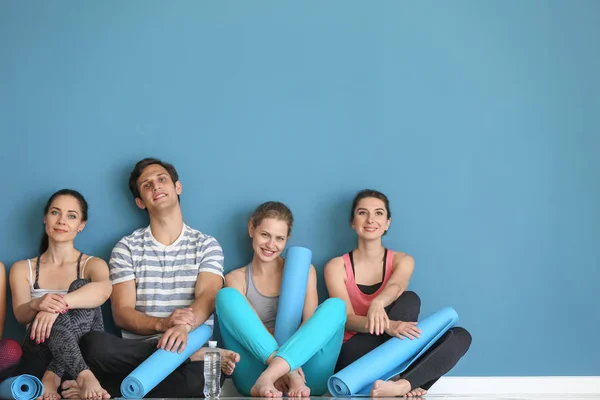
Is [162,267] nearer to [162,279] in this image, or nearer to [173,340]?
[162,279]

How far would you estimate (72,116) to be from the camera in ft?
9.84

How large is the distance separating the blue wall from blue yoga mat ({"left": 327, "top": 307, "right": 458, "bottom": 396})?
0.47 meters

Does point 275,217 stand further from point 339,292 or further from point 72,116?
point 72,116

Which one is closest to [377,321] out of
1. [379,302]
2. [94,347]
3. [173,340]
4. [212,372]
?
[379,302]

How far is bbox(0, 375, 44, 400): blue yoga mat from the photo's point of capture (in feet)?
7.11

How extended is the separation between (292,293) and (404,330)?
17.5 inches

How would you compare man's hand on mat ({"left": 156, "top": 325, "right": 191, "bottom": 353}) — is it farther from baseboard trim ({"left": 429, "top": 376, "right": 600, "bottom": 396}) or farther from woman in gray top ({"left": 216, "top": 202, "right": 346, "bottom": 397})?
baseboard trim ({"left": 429, "top": 376, "right": 600, "bottom": 396})

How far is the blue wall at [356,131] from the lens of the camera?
3.00 meters

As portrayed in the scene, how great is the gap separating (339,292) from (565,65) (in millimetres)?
1498

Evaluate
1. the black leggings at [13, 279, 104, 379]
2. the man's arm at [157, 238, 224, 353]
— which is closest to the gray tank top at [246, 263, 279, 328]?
the man's arm at [157, 238, 224, 353]

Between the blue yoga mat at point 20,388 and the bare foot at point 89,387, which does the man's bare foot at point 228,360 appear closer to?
the bare foot at point 89,387

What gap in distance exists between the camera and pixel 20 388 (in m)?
2.21

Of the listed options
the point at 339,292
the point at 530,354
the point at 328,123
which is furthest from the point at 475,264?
the point at 328,123

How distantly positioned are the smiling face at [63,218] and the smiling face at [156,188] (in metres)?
0.26
